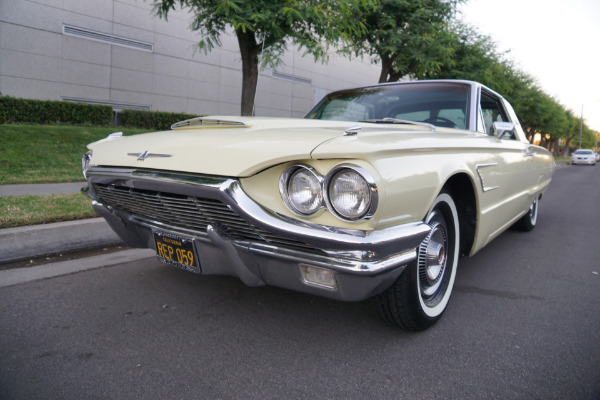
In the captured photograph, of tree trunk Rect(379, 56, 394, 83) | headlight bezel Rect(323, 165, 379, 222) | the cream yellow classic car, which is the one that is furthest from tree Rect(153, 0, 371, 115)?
tree trunk Rect(379, 56, 394, 83)

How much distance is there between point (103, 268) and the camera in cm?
328

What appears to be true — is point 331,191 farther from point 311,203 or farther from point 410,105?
point 410,105

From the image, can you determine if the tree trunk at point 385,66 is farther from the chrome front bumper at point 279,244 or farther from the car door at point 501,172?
the chrome front bumper at point 279,244

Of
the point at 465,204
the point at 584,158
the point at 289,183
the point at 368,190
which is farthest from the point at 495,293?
the point at 584,158

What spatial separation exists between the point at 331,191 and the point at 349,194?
0.08m

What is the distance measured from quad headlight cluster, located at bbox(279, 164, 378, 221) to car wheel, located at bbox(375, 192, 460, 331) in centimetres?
54

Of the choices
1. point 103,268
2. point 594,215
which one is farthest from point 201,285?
point 594,215

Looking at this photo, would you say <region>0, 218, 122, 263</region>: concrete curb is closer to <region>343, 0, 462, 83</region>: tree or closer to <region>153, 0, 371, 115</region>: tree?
<region>153, 0, 371, 115</region>: tree

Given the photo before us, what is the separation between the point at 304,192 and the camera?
1.79 m

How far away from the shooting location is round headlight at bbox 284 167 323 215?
5.79 ft

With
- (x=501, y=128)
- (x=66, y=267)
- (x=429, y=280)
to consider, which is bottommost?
(x=66, y=267)

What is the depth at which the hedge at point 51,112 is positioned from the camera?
10344mm

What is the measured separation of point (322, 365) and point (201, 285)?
1.25 m

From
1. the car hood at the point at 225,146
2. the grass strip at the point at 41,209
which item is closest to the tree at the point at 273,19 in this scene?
the grass strip at the point at 41,209
